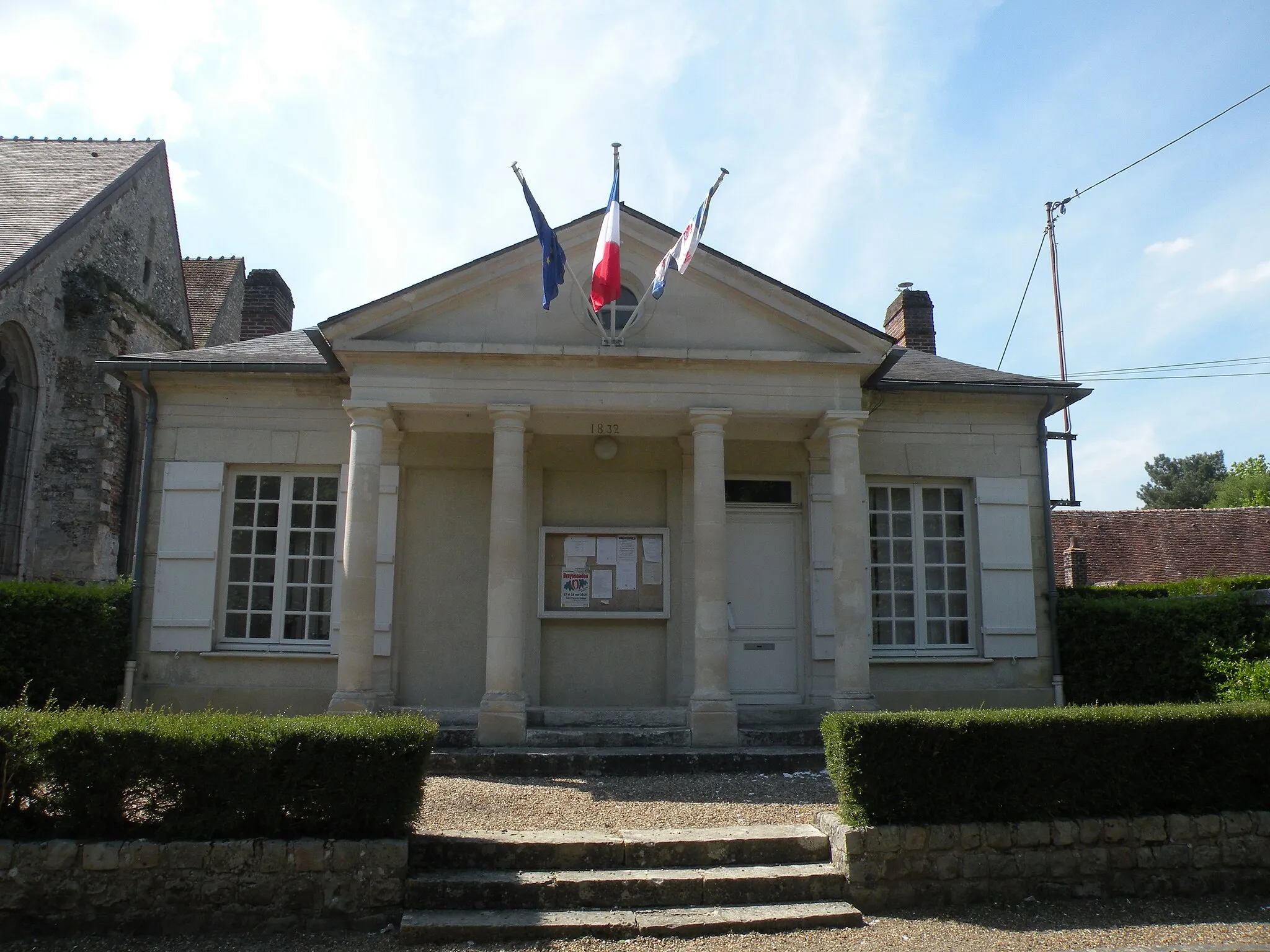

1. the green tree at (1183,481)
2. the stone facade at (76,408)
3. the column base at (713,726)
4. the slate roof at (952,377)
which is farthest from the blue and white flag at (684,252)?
the green tree at (1183,481)

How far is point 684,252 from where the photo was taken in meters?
8.44

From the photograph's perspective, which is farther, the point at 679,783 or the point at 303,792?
the point at 679,783

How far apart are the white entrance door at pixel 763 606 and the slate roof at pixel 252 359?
4.58 m

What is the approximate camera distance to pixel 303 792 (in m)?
5.11

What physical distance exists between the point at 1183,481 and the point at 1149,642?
49.0 metres

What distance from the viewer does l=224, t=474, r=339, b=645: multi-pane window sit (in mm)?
9719

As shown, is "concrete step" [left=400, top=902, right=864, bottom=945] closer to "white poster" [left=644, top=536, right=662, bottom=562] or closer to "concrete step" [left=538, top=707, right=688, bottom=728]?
"concrete step" [left=538, top=707, right=688, bottom=728]

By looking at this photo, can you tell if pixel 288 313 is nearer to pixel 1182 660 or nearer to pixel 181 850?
pixel 181 850

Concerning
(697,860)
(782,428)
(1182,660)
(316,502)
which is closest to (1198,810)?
(697,860)

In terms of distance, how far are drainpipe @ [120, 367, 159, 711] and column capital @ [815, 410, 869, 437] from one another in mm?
6876

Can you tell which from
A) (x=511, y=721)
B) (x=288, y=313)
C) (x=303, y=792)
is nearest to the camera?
(x=303, y=792)

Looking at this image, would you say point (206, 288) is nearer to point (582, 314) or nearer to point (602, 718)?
point (582, 314)

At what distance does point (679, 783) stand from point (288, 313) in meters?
9.25

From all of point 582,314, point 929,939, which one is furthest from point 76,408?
point 929,939
